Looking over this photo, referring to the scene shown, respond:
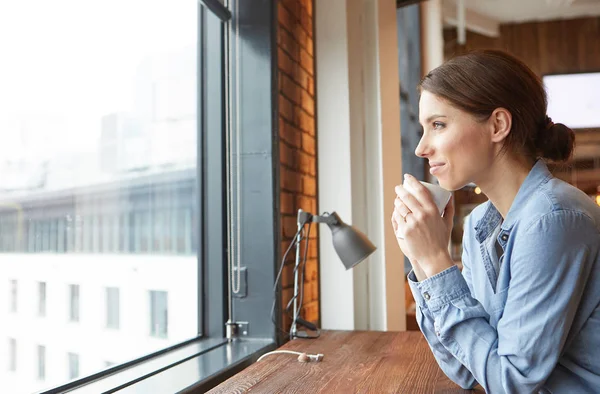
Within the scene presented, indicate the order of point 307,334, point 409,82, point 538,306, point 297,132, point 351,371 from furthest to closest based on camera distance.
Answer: point 409,82
point 297,132
point 307,334
point 351,371
point 538,306

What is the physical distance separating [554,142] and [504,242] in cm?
26

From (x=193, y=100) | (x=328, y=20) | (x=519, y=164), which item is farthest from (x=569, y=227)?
(x=328, y=20)

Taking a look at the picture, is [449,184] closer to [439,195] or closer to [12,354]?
[439,195]

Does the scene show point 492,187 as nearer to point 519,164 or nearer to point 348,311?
point 519,164

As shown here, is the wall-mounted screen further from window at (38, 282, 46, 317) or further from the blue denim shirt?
window at (38, 282, 46, 317)

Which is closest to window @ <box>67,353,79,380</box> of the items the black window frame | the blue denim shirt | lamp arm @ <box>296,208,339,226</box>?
Answer: the black window frame

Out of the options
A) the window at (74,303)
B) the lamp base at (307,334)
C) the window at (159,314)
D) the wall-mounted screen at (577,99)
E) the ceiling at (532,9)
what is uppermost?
the ceiling at (532,9)

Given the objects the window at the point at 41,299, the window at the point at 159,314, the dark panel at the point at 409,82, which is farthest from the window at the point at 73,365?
the dark panel at the point at 409,82

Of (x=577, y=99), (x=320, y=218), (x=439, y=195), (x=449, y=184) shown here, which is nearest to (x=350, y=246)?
(x=320, y=218)

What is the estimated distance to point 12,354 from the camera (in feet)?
4.65

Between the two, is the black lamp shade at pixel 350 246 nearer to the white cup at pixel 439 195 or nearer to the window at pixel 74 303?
the white cup at pixel 439 195

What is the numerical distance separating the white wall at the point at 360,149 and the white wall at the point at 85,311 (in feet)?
2.93

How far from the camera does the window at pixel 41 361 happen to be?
150cm

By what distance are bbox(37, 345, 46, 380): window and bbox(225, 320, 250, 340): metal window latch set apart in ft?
2.91
